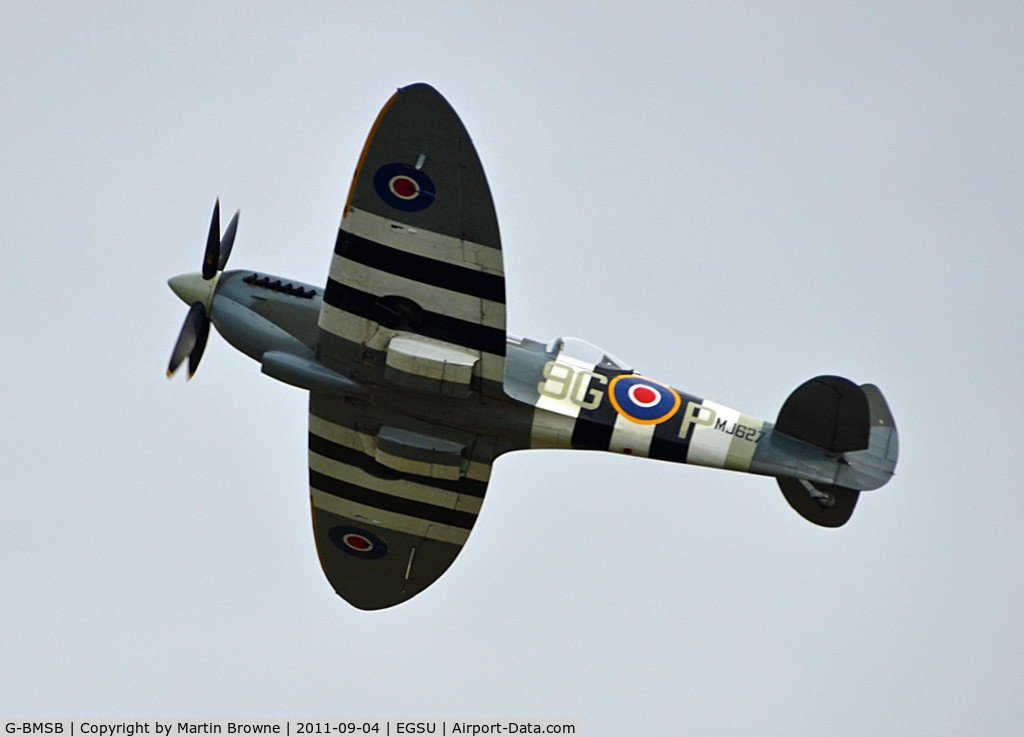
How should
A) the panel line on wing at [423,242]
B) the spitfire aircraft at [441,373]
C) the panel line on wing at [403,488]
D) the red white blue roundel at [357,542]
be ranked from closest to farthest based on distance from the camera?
the spitfire aircraft at [441,373], the panel line on wing at [423,242], the panel line on wing at [403,488], the red white blue roundel at [357,542]

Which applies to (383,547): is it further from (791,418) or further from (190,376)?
(791,418)

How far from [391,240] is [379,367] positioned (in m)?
1.53

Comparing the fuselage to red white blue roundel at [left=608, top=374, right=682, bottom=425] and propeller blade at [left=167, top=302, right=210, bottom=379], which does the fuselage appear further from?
propeller blade at [left=167, top=302, right=210, bottom=379]

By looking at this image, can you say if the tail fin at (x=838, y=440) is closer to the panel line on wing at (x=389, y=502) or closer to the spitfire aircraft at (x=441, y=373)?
the spitfire aircraft at (x=441, y=373)

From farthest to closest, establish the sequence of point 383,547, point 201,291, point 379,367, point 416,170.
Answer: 1. point 383,547
2. point 201,291
3. point 379,367
4. point 416,170

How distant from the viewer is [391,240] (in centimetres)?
1571

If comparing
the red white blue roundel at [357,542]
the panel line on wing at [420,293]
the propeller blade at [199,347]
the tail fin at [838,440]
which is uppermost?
the panel line on wing at [420,293]

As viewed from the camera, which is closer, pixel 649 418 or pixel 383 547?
pixel 649 418

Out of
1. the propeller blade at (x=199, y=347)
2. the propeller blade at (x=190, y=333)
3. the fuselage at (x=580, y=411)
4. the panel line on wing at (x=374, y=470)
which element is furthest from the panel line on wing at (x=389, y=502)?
the propeller blade at (x=190, y=333)

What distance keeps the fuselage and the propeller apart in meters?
0.78

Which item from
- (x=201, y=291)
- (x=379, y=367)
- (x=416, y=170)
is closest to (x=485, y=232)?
(x=416, y=170)

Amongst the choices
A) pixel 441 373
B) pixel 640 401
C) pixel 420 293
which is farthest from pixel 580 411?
pixel 420 293

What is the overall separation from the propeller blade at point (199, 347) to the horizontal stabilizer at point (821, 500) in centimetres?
723

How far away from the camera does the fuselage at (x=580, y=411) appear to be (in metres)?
16.6
